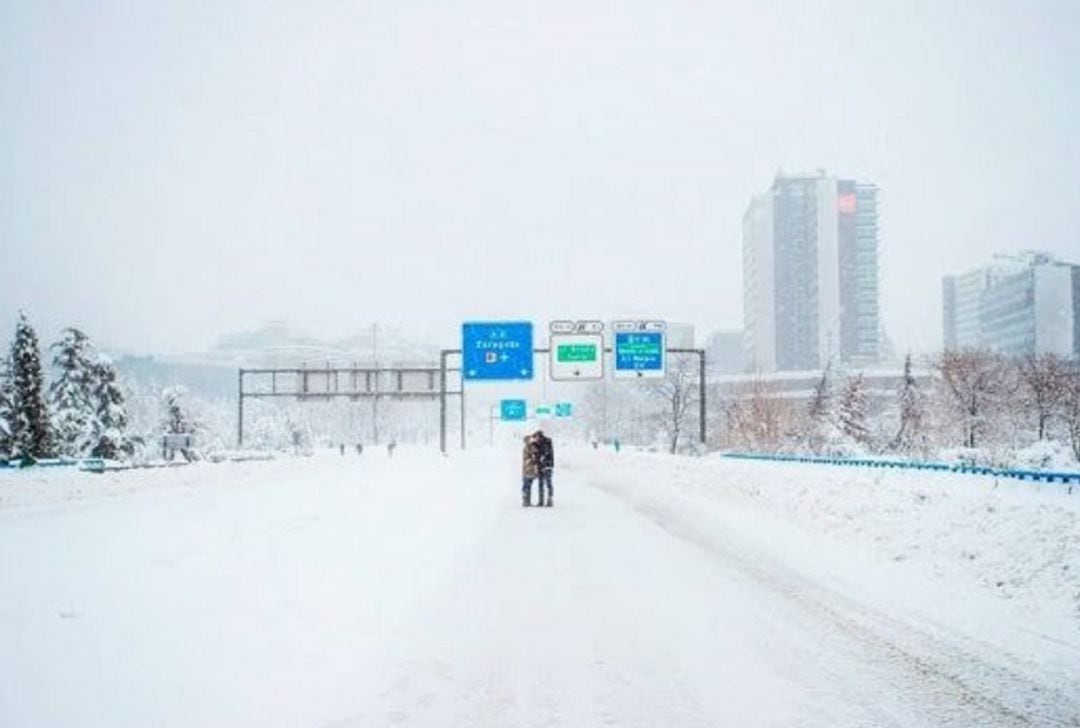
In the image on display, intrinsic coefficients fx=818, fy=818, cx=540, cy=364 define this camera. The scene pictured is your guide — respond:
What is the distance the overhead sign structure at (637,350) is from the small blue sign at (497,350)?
443cm

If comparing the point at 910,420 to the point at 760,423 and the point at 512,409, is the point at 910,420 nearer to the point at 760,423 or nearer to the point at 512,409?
the point at 760,423

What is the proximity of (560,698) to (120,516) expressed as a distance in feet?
48.2

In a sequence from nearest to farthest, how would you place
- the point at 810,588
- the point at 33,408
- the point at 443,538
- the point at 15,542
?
the point at 810,588
the point at 15,542
the point at 443,538
the point at 33,408

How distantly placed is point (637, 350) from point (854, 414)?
33.6 m

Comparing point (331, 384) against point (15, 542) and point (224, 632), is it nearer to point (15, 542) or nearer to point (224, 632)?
point (15, 542)

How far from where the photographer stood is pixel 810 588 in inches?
386

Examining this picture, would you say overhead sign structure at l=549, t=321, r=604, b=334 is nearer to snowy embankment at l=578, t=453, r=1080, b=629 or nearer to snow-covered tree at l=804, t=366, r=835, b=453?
snowy embankment at l=578, t=453, r=1080, b=629

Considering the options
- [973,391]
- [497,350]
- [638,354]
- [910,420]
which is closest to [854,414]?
[910,420]

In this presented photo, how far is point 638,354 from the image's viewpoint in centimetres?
4009

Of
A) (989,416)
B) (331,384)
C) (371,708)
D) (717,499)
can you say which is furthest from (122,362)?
(371,708)

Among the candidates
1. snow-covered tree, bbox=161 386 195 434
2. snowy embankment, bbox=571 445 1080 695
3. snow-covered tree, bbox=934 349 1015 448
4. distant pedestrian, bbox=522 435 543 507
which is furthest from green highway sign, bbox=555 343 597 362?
snow-covered tree, bbox=161 386 195 434

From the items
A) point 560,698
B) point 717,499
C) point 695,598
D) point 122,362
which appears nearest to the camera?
point 560,698

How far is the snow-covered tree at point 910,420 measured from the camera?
60.8m

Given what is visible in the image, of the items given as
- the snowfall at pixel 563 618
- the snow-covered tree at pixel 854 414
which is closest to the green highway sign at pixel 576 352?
the snowfall at pixel 563 618
